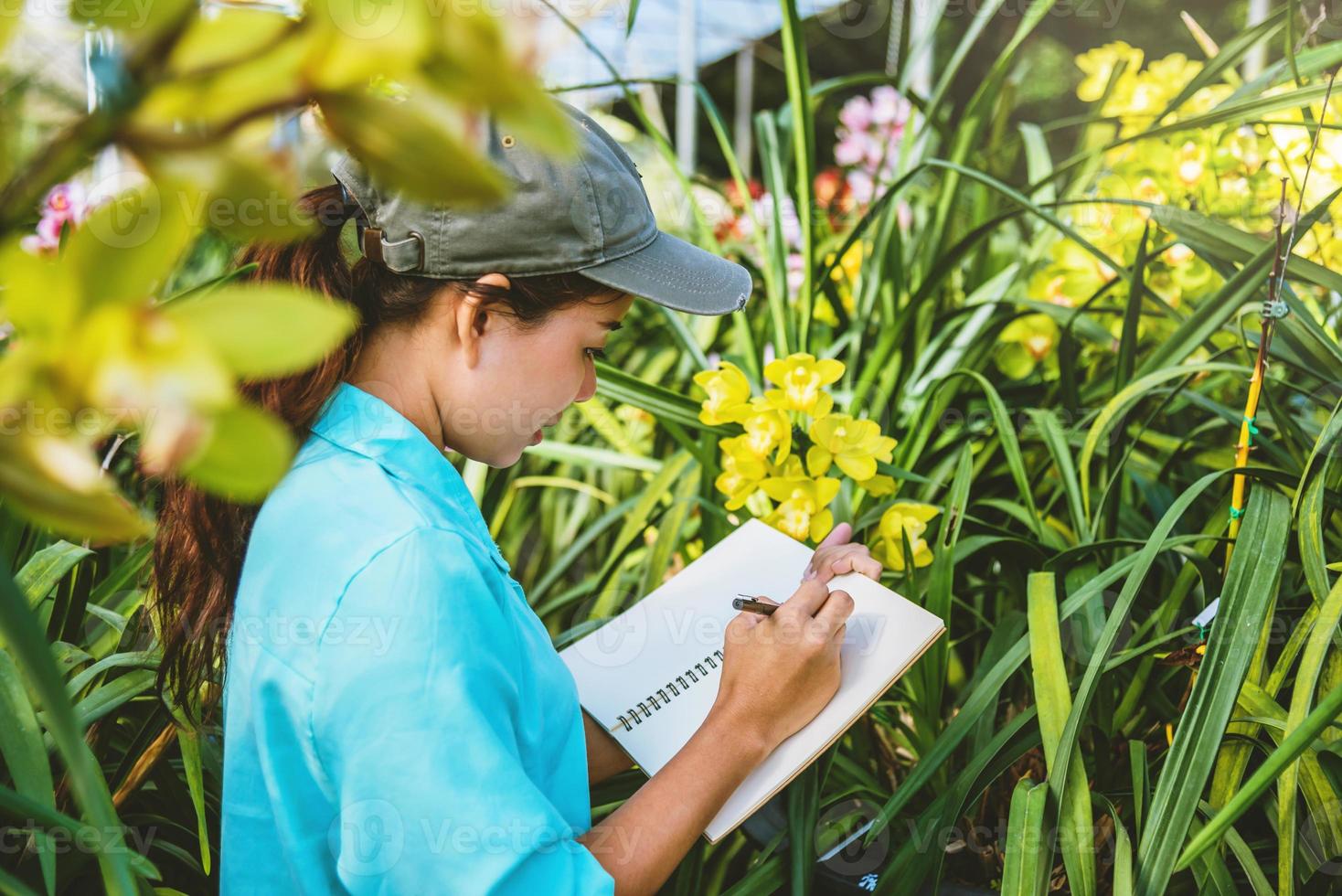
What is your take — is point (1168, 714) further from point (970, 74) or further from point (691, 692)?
point (970, 74)

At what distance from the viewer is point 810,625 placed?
91 cm

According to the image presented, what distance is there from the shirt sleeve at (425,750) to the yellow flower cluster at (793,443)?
54cm

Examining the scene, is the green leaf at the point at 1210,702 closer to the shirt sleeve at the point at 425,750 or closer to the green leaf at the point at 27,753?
the shirt sleeve at the point at 425,750

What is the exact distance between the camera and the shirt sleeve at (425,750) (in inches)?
26.5

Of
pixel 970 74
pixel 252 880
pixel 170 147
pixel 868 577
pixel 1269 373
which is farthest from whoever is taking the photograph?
pixel 970 74

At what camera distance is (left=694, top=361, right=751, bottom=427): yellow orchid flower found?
122 cm

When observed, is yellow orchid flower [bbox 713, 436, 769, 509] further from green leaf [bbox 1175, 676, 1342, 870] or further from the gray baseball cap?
green leaf [bbox 1175, 676, 1342, 870]

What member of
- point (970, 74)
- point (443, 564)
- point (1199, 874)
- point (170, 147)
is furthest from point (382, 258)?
point (970, 74)

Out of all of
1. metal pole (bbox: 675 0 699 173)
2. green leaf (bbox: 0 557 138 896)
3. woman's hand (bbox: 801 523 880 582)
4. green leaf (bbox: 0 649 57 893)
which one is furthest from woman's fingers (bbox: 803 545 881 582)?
metal pole (bbox: 675 0 699 173)

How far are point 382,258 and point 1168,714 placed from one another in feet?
3.05

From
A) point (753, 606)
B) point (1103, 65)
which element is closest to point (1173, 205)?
point (1103, 65)

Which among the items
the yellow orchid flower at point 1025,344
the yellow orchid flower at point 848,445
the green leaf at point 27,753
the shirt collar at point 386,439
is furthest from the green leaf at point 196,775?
the yellow orchid flower at point 1025,344

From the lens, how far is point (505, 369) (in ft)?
2.91

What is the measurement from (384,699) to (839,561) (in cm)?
52
